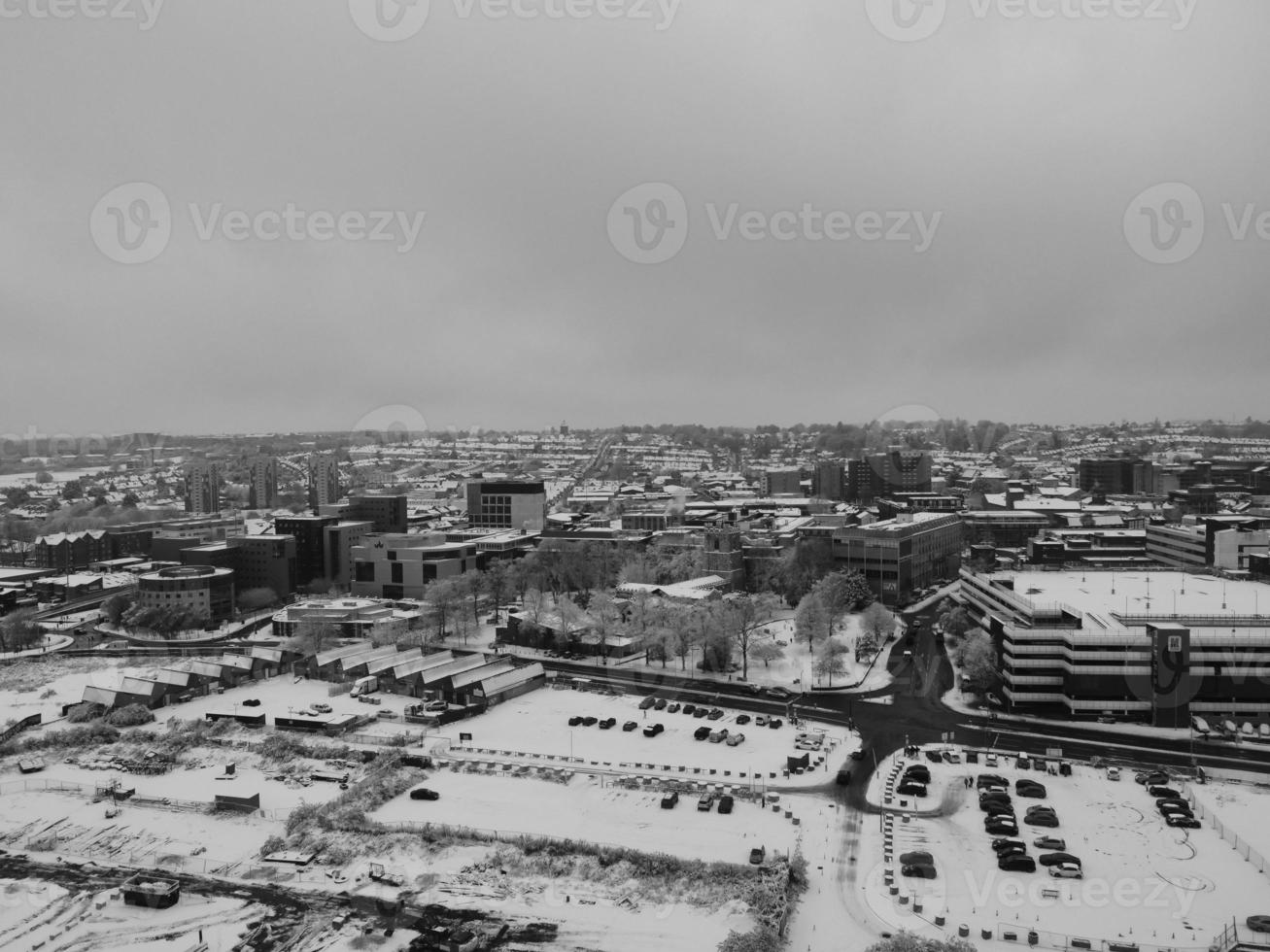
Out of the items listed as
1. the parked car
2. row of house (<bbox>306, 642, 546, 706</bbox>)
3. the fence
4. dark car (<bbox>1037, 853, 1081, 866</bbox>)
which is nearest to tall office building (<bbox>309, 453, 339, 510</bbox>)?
row of house (<bbox>306, 642, 546, 706</bbox>)

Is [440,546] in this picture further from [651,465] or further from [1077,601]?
[651,465]

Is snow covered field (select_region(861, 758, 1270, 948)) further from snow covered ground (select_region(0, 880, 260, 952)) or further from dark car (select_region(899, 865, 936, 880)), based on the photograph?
snow covered ground (select_region(0, 880, 260, 952))

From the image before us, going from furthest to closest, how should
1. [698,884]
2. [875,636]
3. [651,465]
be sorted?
[651,465] → [875,636] → [698,884]

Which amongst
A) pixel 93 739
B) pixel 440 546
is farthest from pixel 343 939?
pixel 440 546

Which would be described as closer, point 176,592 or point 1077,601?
point 1077,601

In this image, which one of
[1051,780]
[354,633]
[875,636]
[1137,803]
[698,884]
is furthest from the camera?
[354,633]

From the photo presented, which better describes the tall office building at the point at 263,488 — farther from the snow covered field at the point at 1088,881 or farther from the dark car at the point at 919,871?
the dark car at the point at 919,871

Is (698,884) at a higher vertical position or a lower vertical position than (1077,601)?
lower
